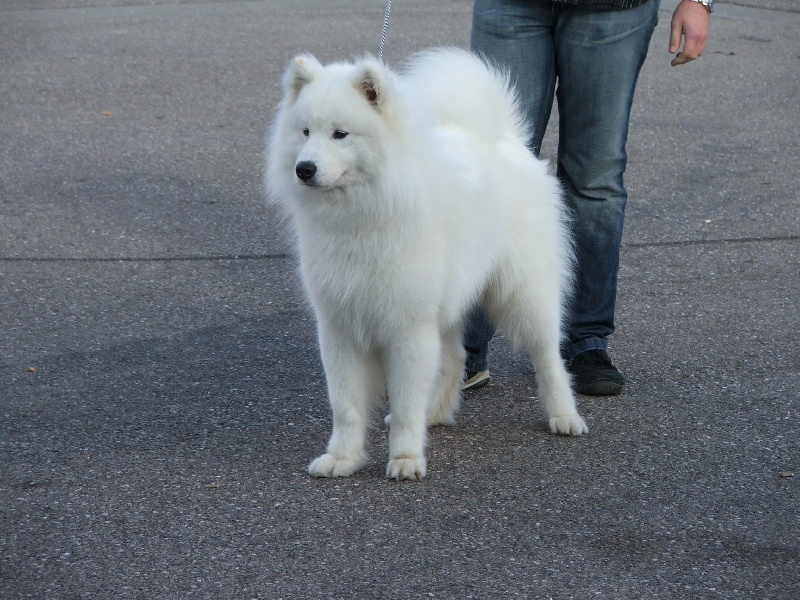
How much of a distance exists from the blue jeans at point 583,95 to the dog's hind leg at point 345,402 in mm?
698

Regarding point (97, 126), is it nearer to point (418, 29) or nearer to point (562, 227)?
point (418, 29)

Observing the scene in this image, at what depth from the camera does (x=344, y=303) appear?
11.5 ft

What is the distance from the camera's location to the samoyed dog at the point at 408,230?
11.1 ft

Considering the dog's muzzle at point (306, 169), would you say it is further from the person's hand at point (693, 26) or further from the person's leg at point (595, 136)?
the person's hand at point (693, 26)

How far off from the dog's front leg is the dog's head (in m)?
0.55

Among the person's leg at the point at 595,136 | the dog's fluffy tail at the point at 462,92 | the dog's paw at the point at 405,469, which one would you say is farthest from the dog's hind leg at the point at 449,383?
the dog's fluffy tail at the point at 462,92

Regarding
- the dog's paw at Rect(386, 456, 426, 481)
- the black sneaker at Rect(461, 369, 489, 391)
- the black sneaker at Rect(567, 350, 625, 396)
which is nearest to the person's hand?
the black sneaker at Rect(567, 350, 625, 396)

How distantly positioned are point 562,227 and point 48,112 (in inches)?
220

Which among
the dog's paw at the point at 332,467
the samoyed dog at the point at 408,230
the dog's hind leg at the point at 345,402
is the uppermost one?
the samoyed dog at the point at 408,230

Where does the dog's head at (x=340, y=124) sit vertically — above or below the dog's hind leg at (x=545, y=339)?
above

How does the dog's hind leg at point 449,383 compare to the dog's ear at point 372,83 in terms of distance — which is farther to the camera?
the dog's hind leg at point 449,383

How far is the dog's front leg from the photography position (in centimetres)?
354

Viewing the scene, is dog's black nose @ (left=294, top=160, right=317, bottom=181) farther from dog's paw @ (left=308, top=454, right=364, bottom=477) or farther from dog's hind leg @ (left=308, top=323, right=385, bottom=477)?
dog's paw @ (left=308, top=454, right=364, bottom=477)

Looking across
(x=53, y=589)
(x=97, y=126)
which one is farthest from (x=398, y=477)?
(x=97, y=126)
